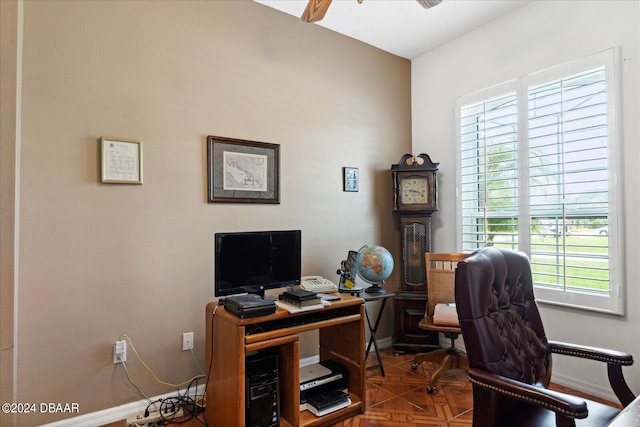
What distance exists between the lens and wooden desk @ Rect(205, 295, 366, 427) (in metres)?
1.87

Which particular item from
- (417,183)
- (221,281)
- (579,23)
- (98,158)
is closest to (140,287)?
(221,281)

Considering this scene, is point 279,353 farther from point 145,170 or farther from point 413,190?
point 413,190

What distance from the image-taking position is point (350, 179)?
11.0 ft

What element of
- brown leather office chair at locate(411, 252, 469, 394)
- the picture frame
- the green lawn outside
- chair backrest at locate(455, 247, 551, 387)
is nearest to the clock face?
brown leather office chair at locate(411, 252, 469, 394)

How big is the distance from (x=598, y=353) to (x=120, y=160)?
9.20 ft

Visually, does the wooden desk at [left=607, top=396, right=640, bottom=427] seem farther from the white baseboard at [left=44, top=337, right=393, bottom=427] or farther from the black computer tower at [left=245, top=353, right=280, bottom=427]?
the white baseboard at [left=44, top=337, right=393, bottom=427]

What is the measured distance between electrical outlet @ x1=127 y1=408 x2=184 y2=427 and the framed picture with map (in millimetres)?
1437

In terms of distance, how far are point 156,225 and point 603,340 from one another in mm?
3230

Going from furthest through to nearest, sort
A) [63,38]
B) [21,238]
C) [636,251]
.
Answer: [636,251] → [63,38] → [21,238]

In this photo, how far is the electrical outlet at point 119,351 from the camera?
2.23 m

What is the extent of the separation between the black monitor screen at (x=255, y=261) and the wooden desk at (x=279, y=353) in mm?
203

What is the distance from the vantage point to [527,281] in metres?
1.79

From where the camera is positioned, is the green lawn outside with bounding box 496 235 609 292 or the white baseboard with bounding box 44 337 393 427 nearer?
the white baseboard with bounding box 44 337 393 427

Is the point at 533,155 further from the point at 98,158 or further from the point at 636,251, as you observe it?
the point at 98,158
